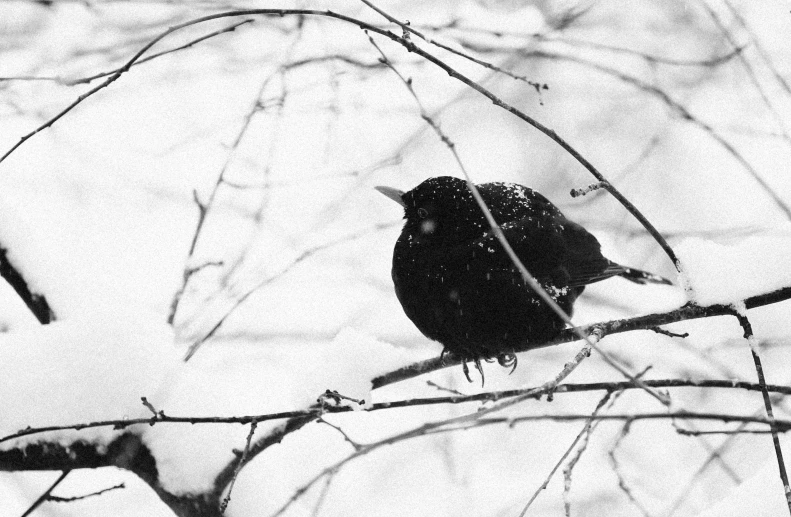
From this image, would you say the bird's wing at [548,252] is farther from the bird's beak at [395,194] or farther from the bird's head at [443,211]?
the bird's beak at [395,194]

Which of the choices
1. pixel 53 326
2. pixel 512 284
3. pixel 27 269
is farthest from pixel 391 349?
pixel 27 269

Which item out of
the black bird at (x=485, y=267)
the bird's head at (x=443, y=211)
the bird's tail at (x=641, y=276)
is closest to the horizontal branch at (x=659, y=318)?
the black bird at (x=485, y=267)

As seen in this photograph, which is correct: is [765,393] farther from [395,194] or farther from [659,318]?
[395,194]

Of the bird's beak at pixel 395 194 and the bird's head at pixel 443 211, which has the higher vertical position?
the bird's beak at pixel 395 194

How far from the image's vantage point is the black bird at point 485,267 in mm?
2693

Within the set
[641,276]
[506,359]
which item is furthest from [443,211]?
[641,276]

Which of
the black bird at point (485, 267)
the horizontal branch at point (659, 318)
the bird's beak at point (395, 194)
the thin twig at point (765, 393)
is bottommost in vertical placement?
the thin twig at point (765, 393)

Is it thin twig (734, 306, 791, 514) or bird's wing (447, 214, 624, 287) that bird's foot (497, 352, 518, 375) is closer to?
bird's wing (447, 214, 624, 287)

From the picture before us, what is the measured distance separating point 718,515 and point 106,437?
170cm

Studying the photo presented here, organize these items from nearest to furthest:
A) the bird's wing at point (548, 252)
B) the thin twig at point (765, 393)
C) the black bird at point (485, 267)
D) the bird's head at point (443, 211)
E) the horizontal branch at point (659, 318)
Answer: the thin twig at point (765, 393), the horizontal branch at point (659, 318), the black bird at point (485, 267), the bird's wing at point (548, 252), the bird's head at point (443, 211)

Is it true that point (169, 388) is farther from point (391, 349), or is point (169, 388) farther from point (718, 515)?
point (718, 515)

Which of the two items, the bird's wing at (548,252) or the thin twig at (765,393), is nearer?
the thin twig at (765,393)

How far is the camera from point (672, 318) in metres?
1.97

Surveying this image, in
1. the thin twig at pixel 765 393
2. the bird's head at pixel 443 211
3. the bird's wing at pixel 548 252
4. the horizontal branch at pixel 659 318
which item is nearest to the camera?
the thin twig at pixel 765 393
